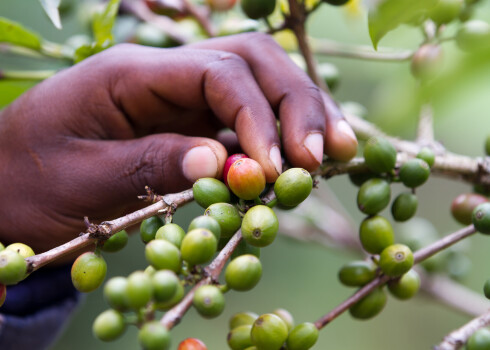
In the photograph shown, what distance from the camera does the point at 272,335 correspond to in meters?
0.81

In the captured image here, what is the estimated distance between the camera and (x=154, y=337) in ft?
1.99

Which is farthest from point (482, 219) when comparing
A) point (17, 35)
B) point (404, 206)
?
point (17, 35)

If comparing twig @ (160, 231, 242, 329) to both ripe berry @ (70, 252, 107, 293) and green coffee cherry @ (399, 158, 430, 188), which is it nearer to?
ripe berry @ (70, 252, 107, 293)

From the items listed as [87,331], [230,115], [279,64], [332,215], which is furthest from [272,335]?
[87,331]

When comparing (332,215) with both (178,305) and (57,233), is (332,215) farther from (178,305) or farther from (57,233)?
(178,305)

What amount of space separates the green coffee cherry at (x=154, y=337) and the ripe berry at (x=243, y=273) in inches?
5.9

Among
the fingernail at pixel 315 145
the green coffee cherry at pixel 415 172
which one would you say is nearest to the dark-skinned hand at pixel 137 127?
the fingernail at pixel 315 145

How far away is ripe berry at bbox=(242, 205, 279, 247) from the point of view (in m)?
0.79

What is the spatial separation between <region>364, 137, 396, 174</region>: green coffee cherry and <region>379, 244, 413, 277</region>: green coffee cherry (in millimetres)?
160

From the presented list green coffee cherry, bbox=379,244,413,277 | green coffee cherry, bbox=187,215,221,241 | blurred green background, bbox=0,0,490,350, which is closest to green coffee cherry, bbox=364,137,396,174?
green coffee cherry, bbox=379,244,413,277

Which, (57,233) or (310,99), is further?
(57,233)

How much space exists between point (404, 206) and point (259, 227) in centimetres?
38

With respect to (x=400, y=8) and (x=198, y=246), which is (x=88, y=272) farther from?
(x=400, y=8)

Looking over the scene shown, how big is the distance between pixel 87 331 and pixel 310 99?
3697 millimetres
